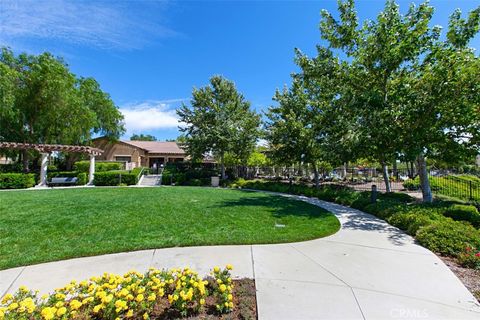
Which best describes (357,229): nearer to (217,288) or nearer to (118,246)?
(217,288)

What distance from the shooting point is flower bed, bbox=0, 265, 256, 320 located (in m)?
2.23

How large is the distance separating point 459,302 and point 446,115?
23.2 feet

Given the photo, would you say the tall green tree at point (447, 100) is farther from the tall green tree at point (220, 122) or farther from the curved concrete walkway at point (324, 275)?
the tall green tree at point (220, 122)

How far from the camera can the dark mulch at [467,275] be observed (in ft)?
11.1

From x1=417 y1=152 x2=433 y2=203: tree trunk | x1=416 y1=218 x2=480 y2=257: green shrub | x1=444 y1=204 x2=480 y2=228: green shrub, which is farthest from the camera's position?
x1=417 y1=152 x2=433 y2=203: tree trunk

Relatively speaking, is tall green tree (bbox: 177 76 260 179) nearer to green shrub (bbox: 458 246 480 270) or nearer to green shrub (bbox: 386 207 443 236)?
green shrub (bbox: 386 207 443 236)

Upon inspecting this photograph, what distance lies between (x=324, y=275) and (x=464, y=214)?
230 inches

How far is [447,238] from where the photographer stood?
4973 mm

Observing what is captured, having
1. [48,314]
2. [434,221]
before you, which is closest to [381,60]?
[434,221]

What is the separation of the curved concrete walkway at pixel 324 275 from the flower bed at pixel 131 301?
1.66 ft

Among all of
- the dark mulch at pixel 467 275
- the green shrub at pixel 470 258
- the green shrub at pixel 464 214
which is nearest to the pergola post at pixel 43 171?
the dark mulch at pixel 467 275

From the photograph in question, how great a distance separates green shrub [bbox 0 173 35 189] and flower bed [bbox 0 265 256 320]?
762 inches

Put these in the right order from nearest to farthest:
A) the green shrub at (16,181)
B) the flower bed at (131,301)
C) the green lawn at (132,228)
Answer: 1. the flower bed at (131,301)
2. the green lawn at (132,228)
3. the green shrub at (16,181)

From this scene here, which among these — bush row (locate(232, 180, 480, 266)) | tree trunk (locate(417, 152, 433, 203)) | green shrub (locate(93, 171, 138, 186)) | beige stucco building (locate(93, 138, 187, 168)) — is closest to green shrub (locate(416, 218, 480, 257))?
bush row (locate(232, 180, 480, 266))
